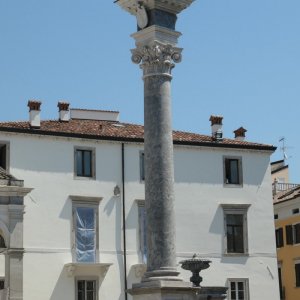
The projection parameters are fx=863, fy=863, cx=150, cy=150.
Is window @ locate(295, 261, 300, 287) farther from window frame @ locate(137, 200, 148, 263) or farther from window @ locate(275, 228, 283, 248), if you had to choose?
window frame @ locate(137, 200, 148, 263)

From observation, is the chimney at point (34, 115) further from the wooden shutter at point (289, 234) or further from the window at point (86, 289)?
the wooden shutter at point (289, 234)

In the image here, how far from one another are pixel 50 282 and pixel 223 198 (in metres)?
9.35

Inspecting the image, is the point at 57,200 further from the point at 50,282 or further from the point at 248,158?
the point at 248,158

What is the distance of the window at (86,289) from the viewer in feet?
119

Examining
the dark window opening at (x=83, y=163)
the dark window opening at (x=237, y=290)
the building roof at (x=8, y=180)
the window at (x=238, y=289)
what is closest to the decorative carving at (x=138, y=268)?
the dark window opening at (x=83, y=163)

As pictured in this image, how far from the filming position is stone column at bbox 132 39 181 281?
17.6 m

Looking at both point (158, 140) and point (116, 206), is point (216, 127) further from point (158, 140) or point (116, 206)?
point (158, 140)

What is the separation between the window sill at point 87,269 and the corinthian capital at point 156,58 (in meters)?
18.8

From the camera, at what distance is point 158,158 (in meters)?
17.9

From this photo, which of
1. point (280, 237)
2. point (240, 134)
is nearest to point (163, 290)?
point (240, 134)

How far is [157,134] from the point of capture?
59.0 feet

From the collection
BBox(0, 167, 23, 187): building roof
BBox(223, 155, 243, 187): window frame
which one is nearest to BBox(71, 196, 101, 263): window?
BBox(0, 167, 23, 187): building roof

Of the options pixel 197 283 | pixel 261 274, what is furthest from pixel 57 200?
pixel 197 283

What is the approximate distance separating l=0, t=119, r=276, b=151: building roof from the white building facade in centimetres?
5
